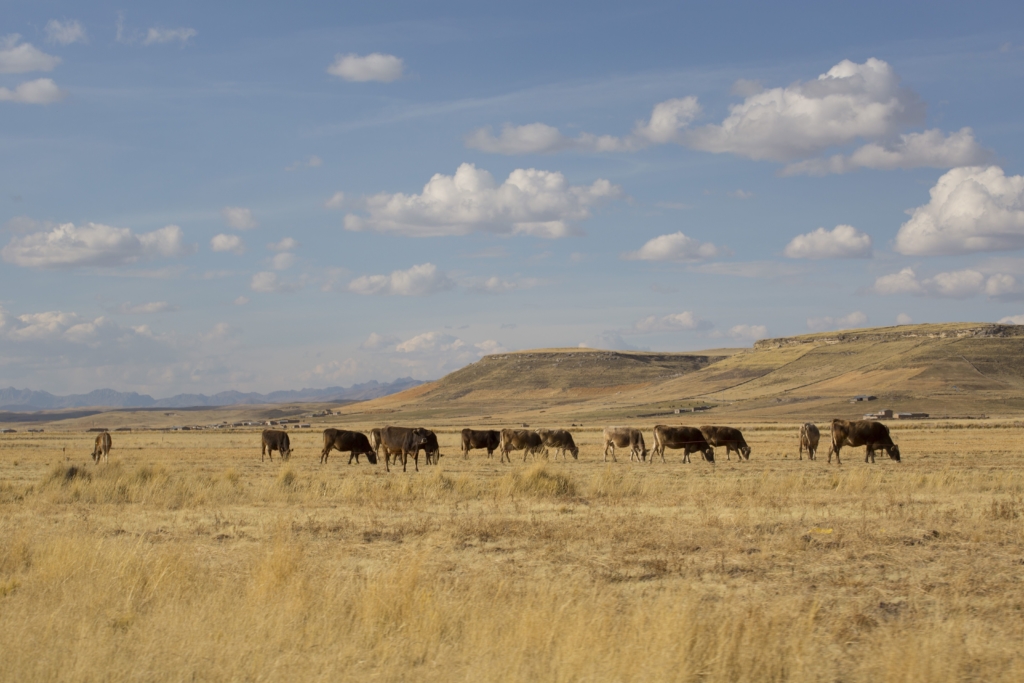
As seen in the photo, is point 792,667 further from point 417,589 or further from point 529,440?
point 529,440

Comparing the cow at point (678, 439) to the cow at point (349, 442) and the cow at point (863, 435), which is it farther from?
the cow at point (349, 442)

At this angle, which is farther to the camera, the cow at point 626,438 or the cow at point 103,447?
the cow at point 626,438

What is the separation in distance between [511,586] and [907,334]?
564 ft

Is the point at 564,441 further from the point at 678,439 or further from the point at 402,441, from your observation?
the point at 402,441

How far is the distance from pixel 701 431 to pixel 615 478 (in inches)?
589

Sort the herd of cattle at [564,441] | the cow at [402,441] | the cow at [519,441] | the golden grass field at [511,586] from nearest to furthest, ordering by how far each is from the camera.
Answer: the golden grass field at [511,586], the cow at [402,441], the herd of cattle at [564,441], the cow at [519,441]

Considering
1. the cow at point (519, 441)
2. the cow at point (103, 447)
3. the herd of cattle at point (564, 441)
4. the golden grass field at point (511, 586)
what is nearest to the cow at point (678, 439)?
the herd of cattle at point (564, 441)

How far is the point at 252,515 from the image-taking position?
16156mm

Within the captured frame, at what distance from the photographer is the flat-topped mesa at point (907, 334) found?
5822 inches

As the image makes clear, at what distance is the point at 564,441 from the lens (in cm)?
3728

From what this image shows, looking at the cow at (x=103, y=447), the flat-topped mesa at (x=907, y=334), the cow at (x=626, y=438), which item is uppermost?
the flat-topped mesa at (x=907, y=334)

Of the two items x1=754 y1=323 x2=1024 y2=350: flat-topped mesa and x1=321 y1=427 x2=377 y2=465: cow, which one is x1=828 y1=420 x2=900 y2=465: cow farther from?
x1=754 y1=323 x2=1024 y2=350: flat-topped mesa

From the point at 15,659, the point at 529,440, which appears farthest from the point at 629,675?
the point at 529,440

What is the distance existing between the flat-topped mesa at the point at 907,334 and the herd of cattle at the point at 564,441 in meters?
125
